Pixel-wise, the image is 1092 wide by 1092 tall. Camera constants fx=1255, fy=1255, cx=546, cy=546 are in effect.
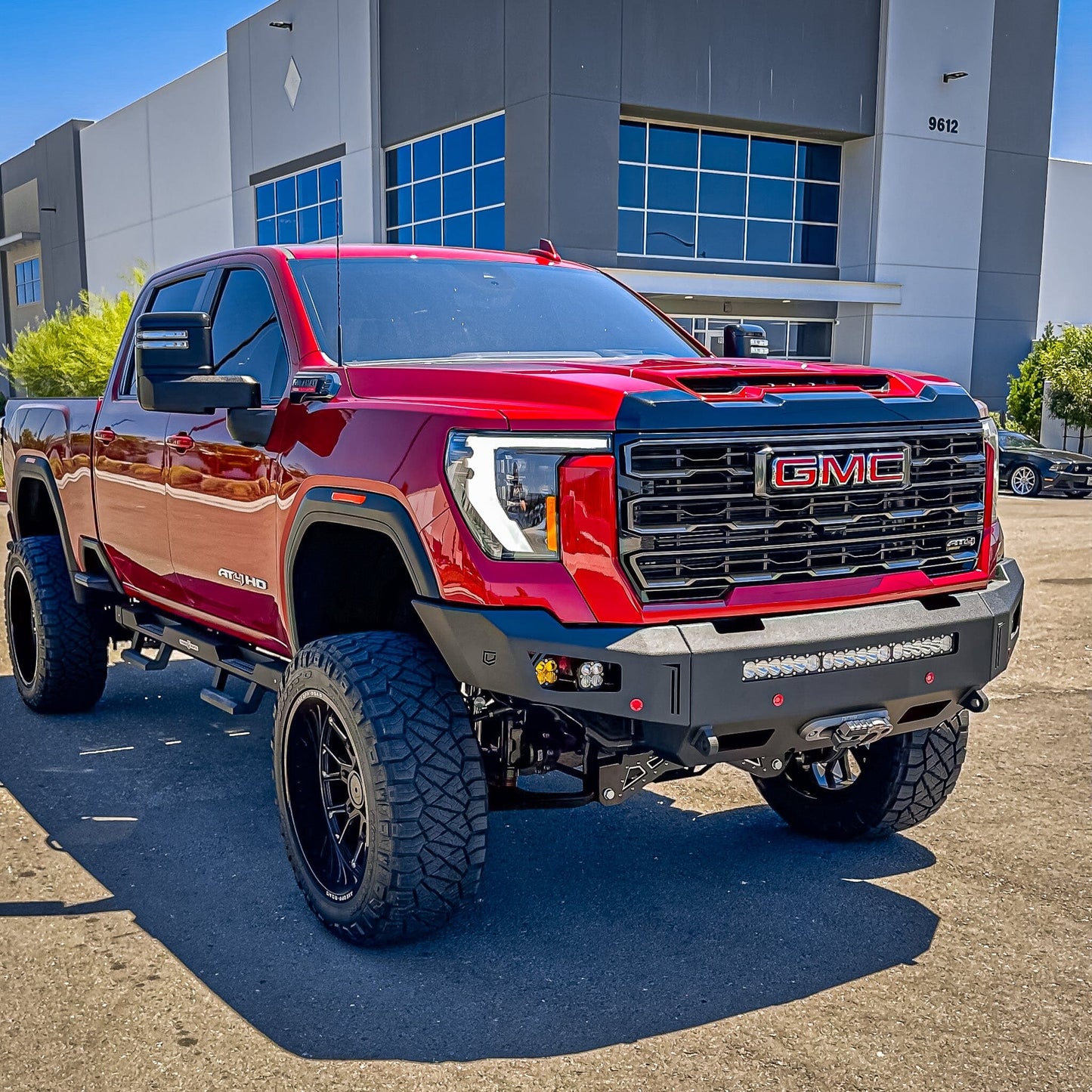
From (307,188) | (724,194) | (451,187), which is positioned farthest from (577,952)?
(307,188)

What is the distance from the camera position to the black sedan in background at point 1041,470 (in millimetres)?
22656

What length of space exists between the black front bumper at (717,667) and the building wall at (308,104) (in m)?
29.5

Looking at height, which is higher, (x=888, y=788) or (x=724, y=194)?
(x=724, y=194)

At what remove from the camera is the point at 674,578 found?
3.50m

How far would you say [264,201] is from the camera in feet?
124

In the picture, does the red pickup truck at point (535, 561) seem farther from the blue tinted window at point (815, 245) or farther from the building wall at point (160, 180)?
the building wall at point (160, 180)

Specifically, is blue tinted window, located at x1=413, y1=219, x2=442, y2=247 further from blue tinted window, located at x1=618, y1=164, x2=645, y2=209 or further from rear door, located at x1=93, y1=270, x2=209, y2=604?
rear door, located at x1=93, y1=270, x2=209, y2=604

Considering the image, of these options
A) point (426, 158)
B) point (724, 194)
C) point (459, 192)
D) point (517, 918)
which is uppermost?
point (426, 158)

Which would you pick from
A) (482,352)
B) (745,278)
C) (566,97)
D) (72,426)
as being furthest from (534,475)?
(745,278)

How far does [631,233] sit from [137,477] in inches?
987

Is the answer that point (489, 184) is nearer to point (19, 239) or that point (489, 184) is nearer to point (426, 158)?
point (426, 158)

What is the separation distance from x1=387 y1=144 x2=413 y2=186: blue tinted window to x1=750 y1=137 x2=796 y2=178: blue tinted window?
8.49 metres

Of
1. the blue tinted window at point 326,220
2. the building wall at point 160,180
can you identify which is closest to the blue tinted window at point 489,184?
the blue tinted window at point 326,220

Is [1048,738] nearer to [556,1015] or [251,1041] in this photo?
[556,1015]
